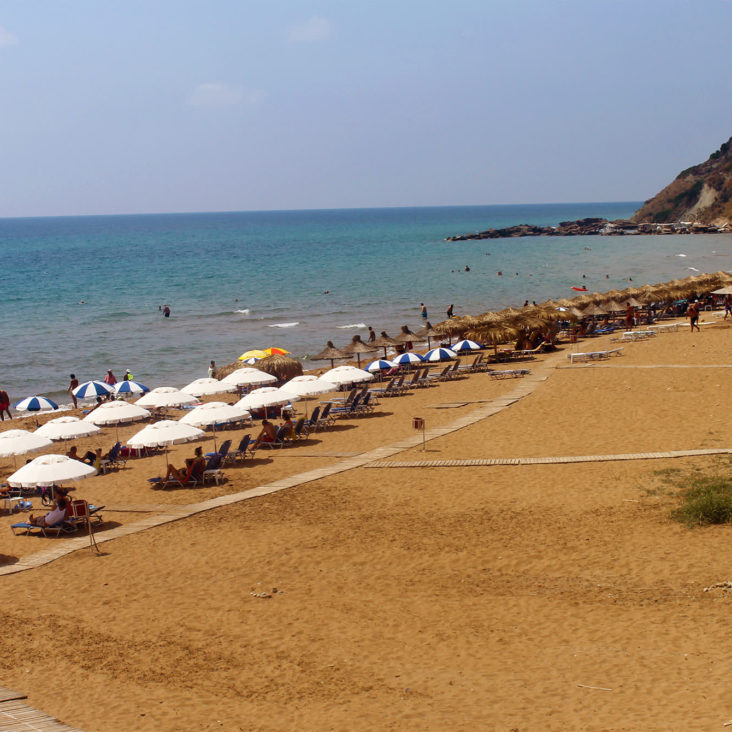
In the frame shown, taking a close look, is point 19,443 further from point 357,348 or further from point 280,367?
point 357,348

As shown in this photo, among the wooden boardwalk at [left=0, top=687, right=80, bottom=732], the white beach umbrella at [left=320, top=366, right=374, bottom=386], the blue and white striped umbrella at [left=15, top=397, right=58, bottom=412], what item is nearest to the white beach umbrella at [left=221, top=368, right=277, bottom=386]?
the white beach umbrella at [left=320, top=366, right=374, bottom=386]

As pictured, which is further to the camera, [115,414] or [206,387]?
[206,387]

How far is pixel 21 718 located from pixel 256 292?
206 feet

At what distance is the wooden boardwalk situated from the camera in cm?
755

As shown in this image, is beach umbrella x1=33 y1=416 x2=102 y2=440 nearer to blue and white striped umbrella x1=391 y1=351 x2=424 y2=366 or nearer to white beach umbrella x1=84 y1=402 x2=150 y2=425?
white beach umbrella x1=84 y1=402 x2=150 y2=425

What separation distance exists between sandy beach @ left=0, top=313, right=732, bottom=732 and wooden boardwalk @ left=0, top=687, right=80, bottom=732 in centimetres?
20

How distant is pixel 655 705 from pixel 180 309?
180ft

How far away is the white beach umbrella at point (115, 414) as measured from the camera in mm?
20656

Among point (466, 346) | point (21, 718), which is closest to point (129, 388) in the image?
point (466, 346)

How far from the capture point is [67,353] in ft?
140

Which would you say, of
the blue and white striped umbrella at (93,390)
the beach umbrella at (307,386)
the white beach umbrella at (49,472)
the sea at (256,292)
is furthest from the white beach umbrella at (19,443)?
the sea at (256,292)

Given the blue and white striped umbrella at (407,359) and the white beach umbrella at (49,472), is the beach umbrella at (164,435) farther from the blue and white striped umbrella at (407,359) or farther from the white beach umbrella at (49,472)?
the blue and white striped umbrella at (407,359)

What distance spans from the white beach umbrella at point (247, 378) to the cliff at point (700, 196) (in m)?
106

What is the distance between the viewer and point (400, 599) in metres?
10.5
